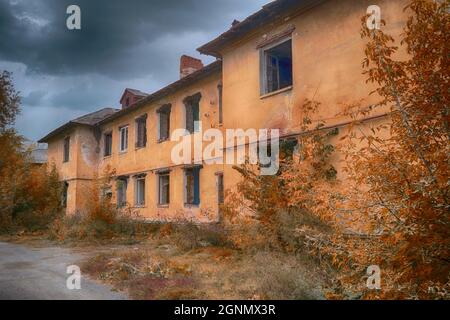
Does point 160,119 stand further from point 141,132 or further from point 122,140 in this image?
point 122,140

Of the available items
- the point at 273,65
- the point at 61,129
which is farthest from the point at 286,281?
the point at 61,129

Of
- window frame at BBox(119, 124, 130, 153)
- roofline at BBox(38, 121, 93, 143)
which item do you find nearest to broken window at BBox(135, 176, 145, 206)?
window frame at BBox(119, 124, 130, 153)

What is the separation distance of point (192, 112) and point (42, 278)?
395 inches

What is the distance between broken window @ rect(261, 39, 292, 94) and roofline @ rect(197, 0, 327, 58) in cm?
82

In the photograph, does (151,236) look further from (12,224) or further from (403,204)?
(403,204)

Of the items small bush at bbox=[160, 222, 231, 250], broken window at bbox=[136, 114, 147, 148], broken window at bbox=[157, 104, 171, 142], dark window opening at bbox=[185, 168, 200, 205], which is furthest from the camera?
broken window at bbox=[136, 114, 147, 148]

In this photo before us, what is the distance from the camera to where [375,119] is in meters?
8.05

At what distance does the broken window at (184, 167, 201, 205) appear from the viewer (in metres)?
15.3

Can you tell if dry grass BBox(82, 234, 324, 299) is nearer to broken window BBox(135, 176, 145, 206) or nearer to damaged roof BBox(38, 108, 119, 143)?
broken window BBox(135, 176, 145, 206)

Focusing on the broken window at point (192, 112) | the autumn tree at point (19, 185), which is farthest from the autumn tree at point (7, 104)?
the broken window at point (192, 112)

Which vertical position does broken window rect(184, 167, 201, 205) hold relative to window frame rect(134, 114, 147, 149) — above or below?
below

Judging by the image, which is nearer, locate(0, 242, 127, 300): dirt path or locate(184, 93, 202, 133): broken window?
locate(0, 242, 127, 300): dirt path

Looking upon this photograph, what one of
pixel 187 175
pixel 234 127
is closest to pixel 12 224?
pixel 187 175

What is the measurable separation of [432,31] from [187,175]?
1259cm
